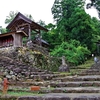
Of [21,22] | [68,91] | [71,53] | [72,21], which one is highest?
[72,21]

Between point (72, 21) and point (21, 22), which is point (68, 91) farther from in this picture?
point (72, 21)

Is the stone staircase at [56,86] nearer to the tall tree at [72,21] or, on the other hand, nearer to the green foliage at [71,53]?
the green foliage at [71,53]

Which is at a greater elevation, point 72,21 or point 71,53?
point 72,21

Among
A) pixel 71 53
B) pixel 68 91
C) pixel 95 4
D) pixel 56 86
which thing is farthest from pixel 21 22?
pixel 68 91

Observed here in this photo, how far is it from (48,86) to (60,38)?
2377 cm

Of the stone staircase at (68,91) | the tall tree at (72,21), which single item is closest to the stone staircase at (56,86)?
the stone staircase at (68,91)

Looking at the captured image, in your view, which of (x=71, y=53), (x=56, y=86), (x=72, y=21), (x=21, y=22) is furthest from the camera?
(x=72, y=21)

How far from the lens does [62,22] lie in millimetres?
32469

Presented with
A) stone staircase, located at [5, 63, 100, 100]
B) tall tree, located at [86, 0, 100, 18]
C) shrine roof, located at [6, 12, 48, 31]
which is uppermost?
tall tree, located at [86, 0, 100, 18]

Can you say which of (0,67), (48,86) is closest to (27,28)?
(0,67)

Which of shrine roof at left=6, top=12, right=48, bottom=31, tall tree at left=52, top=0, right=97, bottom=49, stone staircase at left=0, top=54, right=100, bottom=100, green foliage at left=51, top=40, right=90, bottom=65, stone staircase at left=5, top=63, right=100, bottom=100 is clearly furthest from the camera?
tall tree at left=52, top=0, right=97, bottom=49

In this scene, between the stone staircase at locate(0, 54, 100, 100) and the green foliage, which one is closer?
the stone staircase at locate(0, 54, 100, 100)

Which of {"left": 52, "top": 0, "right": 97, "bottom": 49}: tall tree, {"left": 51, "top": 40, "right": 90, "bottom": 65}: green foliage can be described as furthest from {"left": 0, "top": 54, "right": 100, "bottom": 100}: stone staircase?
{"left": 52, "top": 0, "right": 97, "bottom": 49}: tall tree

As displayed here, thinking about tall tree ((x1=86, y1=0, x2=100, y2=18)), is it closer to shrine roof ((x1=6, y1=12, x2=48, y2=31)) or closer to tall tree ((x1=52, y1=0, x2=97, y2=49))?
tall tree ((x1=52, y1=0, x2=97, y2=49))
